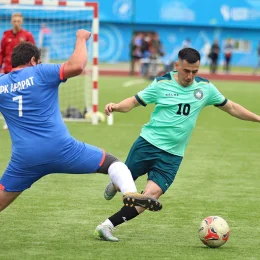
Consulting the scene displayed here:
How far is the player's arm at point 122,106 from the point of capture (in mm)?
8102

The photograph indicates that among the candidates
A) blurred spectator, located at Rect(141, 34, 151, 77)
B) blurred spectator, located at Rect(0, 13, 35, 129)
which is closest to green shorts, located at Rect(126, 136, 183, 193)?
blurred spectator, located at Rect(0, 13, 35, 129)

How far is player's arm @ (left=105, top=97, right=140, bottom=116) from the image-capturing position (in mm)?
8102

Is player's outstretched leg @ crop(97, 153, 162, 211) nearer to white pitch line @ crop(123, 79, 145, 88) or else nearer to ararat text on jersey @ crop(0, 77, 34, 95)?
ararat text on jersey @ crop(0, 77, 34, 95)

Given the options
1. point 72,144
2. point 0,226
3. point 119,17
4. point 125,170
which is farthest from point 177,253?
point 119,17

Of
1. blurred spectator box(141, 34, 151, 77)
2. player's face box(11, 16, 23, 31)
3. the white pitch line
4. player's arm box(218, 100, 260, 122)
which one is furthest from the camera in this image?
blurred spectator box(141, 34, 151, 77)

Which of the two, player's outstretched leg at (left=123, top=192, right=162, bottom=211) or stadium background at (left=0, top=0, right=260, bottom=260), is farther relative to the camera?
stadium background at (left=0, top=0, right=260, bottom=260)

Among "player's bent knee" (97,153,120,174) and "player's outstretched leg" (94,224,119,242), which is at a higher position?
"player's bent knee" (97,153,120,174)

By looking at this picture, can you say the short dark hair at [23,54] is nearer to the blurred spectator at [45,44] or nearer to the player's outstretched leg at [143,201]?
the player's outstretched leg at [143,201]

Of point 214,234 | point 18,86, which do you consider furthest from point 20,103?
point 214,234

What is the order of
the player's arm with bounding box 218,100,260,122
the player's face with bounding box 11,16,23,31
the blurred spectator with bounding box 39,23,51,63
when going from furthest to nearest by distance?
the blurred spectator with bounding box 39,23,51,63
the player's face with bounding box 11,16,23,31
the player's arm with bounding box 218,100,260,122

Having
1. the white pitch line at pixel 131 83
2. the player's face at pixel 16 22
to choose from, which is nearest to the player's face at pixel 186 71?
the player's face at pixel 16 22

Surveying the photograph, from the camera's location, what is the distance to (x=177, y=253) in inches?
298

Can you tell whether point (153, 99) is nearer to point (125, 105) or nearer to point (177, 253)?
point (125, 105)

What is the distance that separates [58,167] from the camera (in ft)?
24.4
